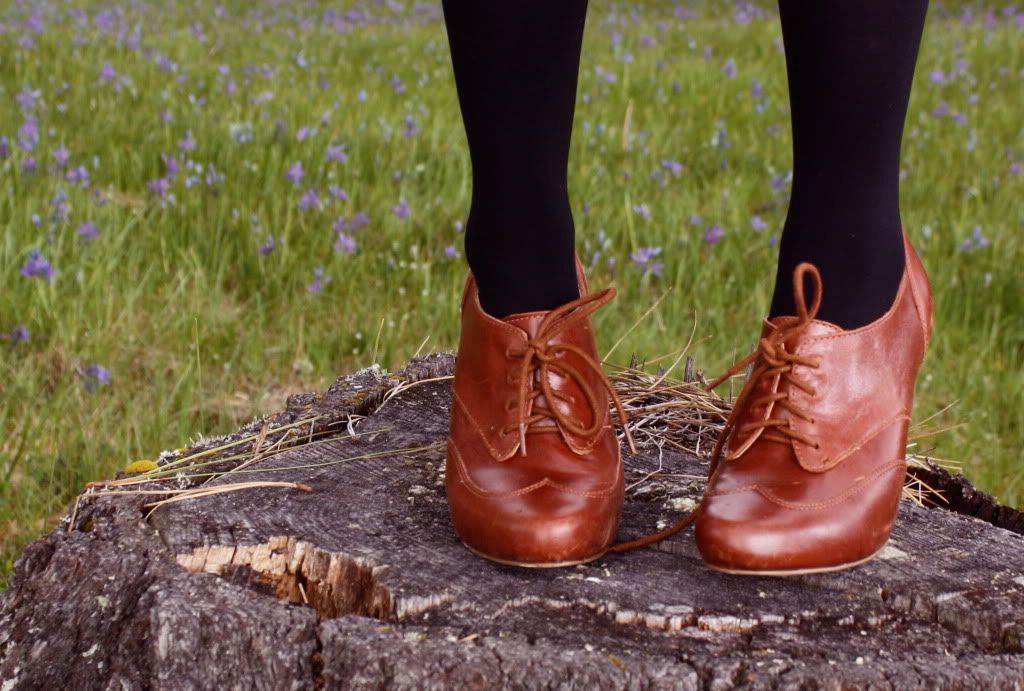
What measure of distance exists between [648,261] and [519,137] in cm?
196

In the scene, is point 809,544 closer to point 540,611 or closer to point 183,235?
point 540,611

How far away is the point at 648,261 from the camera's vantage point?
136 inches

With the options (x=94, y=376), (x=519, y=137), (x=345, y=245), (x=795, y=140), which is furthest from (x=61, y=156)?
(x=795, y=140)

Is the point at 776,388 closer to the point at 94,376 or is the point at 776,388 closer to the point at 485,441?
the point at 485,441

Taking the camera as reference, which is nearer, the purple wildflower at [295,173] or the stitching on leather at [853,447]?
the stitching on leather at [853,447]

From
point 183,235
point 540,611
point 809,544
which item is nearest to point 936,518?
point 809,544

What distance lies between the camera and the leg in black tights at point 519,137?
1475 millimetres

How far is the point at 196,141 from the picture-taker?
397 cm

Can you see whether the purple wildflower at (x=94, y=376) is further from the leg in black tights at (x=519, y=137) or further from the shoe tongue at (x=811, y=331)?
the shoe tongue at (x=811, y=331)

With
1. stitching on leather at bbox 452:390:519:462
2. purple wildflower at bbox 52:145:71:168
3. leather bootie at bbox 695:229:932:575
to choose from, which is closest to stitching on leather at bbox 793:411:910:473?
leather bootie at bbox 695:229:932:575

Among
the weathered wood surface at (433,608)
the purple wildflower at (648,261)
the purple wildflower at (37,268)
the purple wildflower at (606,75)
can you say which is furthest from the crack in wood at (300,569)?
the purple wildflower at (606,75)

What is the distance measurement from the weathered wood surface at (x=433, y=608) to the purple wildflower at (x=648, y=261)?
169cm

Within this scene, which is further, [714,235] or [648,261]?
[714,235]

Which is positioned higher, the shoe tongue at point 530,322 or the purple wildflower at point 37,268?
the shoe tongue at point 530,322
